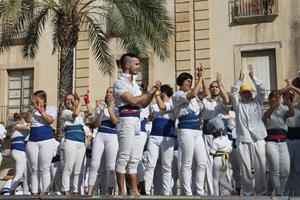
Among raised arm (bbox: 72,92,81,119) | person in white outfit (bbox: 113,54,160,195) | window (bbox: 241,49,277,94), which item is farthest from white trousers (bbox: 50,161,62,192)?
window (bbox: 241,49,277,94)

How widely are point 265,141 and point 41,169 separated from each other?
3.59 meters

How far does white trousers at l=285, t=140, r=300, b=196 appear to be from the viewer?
28.9 feet

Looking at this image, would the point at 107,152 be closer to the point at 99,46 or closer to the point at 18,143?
the point at 18,143

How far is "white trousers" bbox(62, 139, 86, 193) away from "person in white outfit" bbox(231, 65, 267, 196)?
110 inches

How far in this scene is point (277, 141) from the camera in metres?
8.69

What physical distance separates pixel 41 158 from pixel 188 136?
241 cm

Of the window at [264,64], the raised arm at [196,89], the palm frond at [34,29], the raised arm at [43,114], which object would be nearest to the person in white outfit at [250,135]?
the raised arm at [196,89]

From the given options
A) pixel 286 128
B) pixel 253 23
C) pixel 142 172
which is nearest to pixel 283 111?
pixel 286 128

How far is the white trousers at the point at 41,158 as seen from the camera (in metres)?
9.23

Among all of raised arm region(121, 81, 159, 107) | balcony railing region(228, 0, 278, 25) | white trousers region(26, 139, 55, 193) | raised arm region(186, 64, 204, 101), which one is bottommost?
white trousers region(26, 139, 55, 193)

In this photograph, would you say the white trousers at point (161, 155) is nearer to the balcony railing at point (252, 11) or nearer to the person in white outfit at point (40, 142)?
the person in white outfit at point (40, 142)

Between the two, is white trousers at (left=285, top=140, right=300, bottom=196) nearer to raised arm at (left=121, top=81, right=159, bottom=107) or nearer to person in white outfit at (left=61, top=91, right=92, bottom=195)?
raised arm at (left=121, top=81, right=159, bottom=107)

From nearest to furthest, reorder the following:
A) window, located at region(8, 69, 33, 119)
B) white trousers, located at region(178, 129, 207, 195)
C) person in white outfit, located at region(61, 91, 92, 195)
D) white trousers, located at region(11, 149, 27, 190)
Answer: white trousers, located at region(178, 129, 207, 195)
person in white outfit, located at region(61, 91, 92, 195)
white trousers, located at region(11, 149, 27, 190)
window, located at region(8, 69, 33, 119)

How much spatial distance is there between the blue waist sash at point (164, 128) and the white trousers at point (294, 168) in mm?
1866
